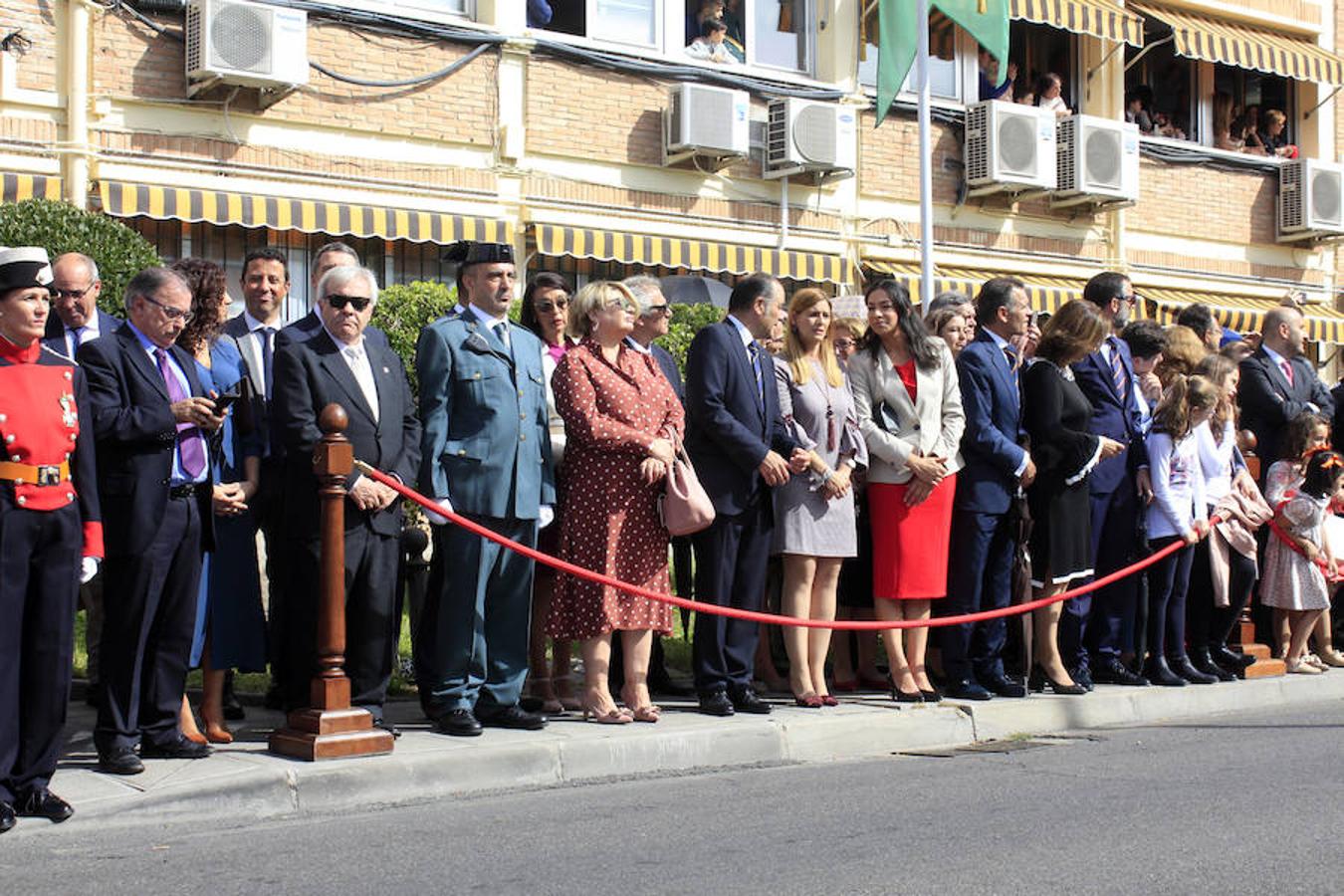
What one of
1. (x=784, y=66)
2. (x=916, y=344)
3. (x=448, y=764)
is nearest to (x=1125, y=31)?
(x=784, y=66)

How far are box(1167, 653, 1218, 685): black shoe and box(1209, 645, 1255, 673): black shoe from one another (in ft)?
1.32

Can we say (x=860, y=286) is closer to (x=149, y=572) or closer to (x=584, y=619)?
(x=584, y=619)

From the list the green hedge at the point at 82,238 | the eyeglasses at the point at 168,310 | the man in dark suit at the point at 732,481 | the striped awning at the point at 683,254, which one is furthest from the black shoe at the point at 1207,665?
the striped awning at the point at 683,254

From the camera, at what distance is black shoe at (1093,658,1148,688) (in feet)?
35.5

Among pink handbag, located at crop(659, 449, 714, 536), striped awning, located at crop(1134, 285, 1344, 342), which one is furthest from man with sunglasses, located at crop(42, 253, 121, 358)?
striped awning, located at crop(1134, 285, 1344, 342)

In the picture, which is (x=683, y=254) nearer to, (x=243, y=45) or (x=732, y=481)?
(x=243, y=45)

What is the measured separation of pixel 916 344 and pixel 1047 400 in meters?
0.92

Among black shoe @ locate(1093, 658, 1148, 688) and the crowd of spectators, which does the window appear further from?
black shoe @ locate(1093, 658, 1148, 688)

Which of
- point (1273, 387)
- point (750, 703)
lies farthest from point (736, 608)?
point (1273, 387)

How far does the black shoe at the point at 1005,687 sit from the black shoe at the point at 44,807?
523 cm

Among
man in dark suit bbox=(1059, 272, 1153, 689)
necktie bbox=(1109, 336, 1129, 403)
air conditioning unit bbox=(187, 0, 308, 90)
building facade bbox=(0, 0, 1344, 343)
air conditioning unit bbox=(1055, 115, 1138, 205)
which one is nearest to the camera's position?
man in dark suit bbox=(1059, 272, 1153, 689)

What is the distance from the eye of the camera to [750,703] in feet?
29.9

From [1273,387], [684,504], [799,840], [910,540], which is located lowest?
[799,840]

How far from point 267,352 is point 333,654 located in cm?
176
